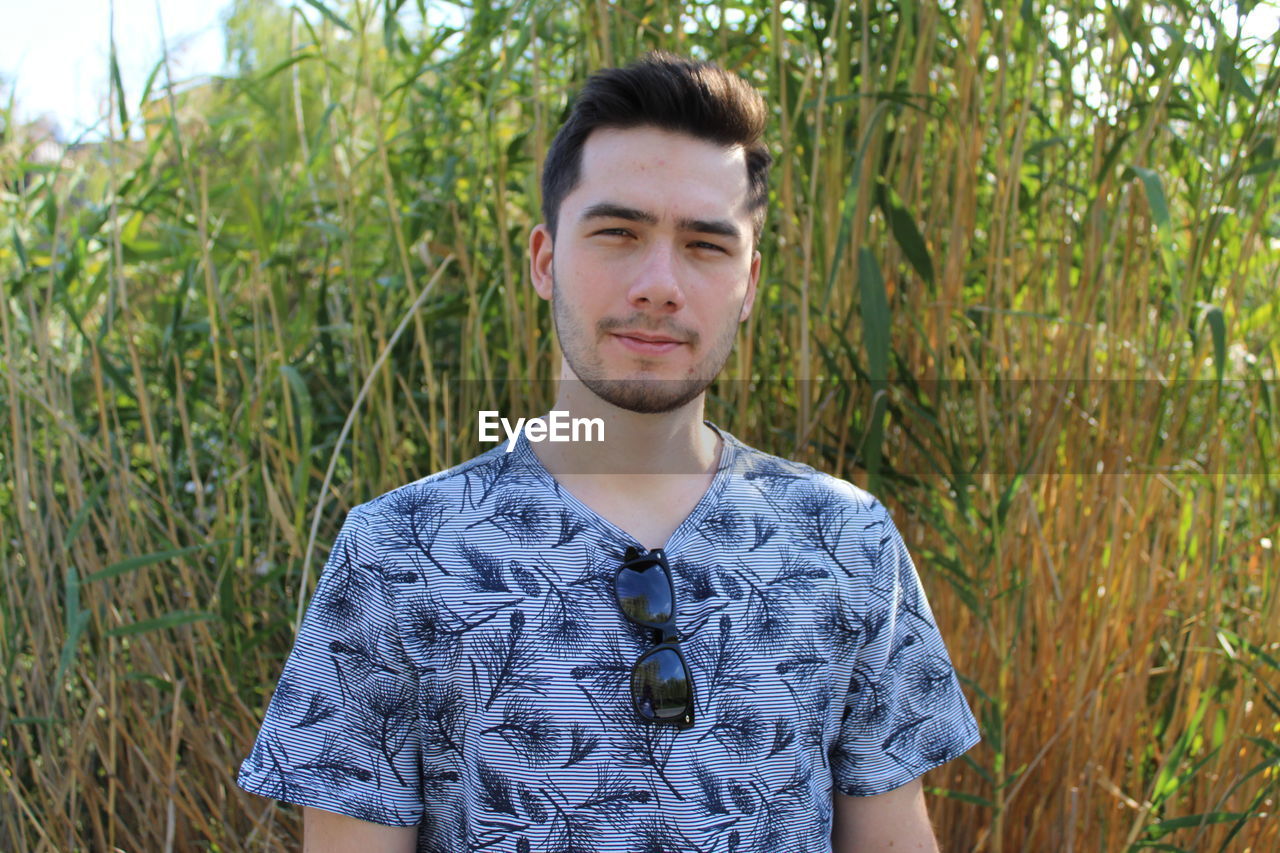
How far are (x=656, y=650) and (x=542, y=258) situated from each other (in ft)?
1.46

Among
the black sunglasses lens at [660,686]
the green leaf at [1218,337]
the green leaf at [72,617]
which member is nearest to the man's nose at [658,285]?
the black sunglasses lens at [660,686]

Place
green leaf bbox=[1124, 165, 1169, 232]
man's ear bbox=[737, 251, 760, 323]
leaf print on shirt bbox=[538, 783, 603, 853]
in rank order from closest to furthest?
leaf print on shirt bbox=[538, 783, 603, 853] → man's ear bbox=[737, 251, 760, 323] → green leaf bbox=[1124, 165, 1169, 232]

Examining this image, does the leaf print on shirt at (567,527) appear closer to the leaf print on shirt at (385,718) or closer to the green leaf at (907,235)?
the leaf print on shirt at (385,718)

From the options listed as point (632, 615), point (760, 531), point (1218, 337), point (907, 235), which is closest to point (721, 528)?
point (760, 531)

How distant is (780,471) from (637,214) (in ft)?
1.04

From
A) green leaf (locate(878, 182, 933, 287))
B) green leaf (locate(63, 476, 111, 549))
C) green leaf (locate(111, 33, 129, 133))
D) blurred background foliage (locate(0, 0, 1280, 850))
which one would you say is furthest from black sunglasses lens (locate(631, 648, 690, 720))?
green leaf (locate(111, 33, 129, 133))

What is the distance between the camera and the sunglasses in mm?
985

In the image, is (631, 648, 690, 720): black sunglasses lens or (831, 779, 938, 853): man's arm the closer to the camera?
(631, 648, 690, 720): black sunglasses lens

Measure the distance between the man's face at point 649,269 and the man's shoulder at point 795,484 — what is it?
0.43ft

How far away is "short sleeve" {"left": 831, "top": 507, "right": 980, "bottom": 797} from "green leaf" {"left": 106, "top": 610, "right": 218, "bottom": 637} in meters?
0.89

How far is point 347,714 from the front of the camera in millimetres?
988

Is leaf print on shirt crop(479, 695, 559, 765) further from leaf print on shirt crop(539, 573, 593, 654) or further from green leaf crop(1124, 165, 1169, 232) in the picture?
green leaf crop(1124, 165, 1169, 232)

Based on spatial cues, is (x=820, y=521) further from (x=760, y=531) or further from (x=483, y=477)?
(x=483, y=477)

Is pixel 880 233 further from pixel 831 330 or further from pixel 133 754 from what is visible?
pixel 133 754
